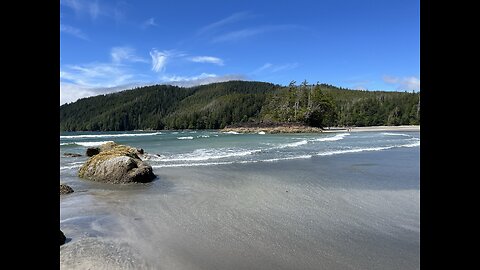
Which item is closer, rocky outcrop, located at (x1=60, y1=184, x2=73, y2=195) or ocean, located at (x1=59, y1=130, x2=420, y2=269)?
ocean, located at (x1=59, y1=130, x2=420, y2=269)

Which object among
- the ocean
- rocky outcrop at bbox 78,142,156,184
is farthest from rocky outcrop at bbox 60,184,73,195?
A: rocky outcrop at bbox 78,142,156,184

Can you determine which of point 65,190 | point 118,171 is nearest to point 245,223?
point 65,190

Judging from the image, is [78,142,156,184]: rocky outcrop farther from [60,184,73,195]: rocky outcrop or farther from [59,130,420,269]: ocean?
[60,184,73,195]: rocky outcrop

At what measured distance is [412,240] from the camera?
6.39 m

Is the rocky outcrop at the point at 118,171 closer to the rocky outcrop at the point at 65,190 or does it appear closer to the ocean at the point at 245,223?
the ocean at the point at 245,223

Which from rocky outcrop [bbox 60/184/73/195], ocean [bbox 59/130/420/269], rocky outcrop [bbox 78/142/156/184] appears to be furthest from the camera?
rocky outcrop [bbox 78/142/156/184]

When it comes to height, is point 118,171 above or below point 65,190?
above

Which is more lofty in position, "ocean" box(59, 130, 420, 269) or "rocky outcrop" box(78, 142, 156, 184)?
"rocky outcrop" box(78, 142, 156, 184)

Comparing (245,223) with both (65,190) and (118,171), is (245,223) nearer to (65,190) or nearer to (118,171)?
(65,190)

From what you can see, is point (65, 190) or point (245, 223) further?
point (65, 190)

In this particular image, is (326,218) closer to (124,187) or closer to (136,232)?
(136,232)

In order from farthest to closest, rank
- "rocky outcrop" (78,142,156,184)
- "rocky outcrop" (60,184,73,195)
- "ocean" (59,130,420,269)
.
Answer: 1. "rocky outcrop" (78,142,156,184)
2. "rocky outcrop" (60,184,73,195)
3. "ocean" (59,130,420,269)
